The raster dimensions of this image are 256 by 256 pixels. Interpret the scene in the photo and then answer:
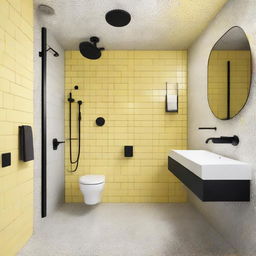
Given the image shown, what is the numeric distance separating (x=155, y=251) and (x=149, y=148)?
1503 mm

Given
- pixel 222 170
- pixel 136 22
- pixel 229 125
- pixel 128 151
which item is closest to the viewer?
pixel 222 170

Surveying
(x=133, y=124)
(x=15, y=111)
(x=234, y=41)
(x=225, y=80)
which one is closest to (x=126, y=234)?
(x=133, y=124)

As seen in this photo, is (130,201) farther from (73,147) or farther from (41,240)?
(41,240)

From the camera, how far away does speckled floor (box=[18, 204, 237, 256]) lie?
1774 mm

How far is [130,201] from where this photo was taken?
3.02m

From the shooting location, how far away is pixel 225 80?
1.96 m

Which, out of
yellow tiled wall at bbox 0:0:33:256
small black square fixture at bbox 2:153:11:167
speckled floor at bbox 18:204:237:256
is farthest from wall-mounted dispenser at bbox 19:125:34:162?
speckled floor at bbox 18:204:237:256

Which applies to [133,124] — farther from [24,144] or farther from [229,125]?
[24,144]

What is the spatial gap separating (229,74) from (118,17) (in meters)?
1.30

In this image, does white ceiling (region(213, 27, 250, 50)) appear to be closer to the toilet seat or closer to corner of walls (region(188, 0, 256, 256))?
corner of walls (region(188, 0, 256, 256))

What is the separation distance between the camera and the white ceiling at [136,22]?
196 cm

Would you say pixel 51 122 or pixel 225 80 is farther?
pixel 51 122

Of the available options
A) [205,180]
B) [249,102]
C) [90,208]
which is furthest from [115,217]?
[249,102]

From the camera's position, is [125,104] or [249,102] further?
[125,104]
